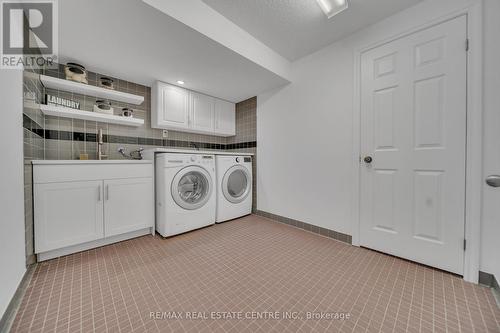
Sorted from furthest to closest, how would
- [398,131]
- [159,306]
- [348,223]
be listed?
[348,223], [398,131], [159,306]

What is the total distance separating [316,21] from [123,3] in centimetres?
155

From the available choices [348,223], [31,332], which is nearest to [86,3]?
[31,332]

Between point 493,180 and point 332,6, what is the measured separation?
169cm

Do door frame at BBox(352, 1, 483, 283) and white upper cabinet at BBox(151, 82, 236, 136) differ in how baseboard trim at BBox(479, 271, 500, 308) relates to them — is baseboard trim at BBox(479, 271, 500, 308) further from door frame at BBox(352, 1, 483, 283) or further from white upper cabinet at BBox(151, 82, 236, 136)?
white upper cabinet at BBox(151, 82, 236, 136)

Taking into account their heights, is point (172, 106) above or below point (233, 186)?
above

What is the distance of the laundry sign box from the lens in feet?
5.77

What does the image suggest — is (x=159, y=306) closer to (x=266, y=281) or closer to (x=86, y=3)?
(x=266, y=281)

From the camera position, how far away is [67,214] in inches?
59.8

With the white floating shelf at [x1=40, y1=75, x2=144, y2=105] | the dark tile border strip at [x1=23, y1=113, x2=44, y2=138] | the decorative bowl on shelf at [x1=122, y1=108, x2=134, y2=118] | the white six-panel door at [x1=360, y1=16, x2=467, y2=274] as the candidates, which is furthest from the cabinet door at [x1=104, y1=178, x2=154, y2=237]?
the white six-panel door at [x1=360, y1=16, x2=467, y2=274]

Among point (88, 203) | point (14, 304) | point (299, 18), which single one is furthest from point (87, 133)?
point (299, 18)

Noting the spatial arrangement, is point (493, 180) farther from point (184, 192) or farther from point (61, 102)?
point (61, 102)

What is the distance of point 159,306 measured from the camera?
103cm

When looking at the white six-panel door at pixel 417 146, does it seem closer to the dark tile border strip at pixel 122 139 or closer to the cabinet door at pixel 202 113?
the dark tile border strip at pixel 122 139

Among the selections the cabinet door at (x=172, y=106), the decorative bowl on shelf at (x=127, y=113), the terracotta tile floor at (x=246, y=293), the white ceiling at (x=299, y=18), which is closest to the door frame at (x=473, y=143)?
the terracotta tile floor at (x=246, y=293)
